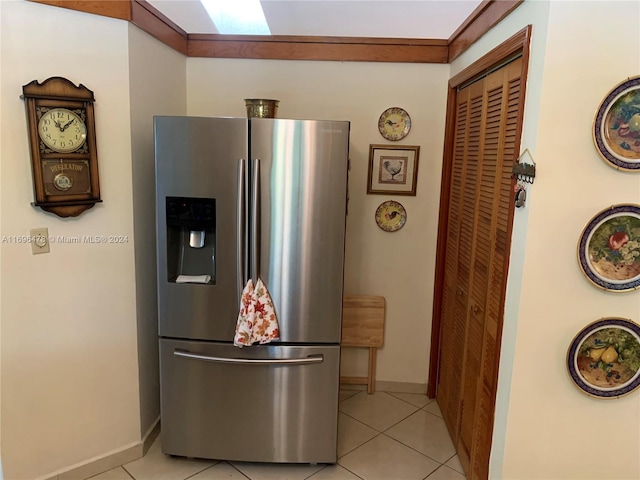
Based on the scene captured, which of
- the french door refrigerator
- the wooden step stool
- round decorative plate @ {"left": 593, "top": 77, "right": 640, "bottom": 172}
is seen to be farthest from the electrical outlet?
round decorative plate @ {"left": 593, "top": 77, "right": 640, "bottom": 172}

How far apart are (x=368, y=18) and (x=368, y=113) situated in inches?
39.2

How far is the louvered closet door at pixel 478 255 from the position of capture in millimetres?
1788

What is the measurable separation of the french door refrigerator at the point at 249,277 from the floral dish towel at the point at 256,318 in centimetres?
4

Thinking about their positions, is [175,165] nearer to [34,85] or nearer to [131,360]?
[34,85]

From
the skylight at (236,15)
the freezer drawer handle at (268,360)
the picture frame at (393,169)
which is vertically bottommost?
the freezer drawer handle at (268,360)

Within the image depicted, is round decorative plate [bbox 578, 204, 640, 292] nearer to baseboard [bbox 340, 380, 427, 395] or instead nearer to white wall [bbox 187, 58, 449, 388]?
white wall [bbox 187, 58, 449, 388]

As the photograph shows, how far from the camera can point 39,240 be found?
74.8 inches

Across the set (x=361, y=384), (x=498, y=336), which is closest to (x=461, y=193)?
(x=498, y=336)

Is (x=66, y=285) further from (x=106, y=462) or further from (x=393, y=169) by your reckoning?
(x=393, y=169)

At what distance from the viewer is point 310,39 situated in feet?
8.75

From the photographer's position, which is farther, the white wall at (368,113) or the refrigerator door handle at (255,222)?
the white wall at (368,113)

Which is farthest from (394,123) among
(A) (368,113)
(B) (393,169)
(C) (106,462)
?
(C) (106,462)

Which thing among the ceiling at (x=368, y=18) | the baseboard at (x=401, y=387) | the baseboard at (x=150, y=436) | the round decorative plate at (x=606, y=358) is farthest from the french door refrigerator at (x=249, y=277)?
the ceiling at (x=368, y=18)

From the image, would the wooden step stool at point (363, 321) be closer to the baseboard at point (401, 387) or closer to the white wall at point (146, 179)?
the baseboard at point (401, 387)
